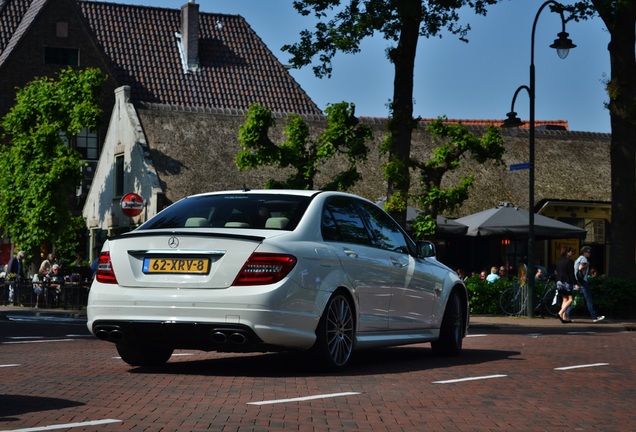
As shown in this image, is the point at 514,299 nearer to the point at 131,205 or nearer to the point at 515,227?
the point at 515,227

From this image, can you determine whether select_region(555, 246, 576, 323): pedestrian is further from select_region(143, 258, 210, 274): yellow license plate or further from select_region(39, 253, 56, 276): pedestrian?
select_region(143, 258, 210, 274): yellow license plate

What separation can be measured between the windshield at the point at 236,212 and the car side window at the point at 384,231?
3.62 feet

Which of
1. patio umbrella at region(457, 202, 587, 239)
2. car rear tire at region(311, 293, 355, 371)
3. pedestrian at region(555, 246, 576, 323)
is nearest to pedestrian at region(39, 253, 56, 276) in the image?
patio umbrella at region(457, 202, 587, 239)

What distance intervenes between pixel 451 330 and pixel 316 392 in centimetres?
427

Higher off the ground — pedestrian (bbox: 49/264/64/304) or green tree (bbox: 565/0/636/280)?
green tree (bbox: 565/0/636/280)

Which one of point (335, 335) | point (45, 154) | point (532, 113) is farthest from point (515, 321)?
point (45, 154)

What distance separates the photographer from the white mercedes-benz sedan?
10.4 m

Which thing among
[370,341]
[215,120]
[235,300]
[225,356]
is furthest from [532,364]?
[215,120]

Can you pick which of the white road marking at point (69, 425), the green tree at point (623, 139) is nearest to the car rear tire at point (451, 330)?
the white road marking at point (69, 425)

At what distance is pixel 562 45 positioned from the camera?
2814 centimetres

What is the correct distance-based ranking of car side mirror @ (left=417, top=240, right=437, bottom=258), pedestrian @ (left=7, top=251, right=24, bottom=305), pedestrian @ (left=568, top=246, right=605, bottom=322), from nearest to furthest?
1. car side mirror @ (left=417, top=240, right=437, bottom=258)
2. pedestrian @ (left=568, top=246, right=605, bottom=322)
3. pedestrian @ (left=7, top=251, right=24, bottom=305)

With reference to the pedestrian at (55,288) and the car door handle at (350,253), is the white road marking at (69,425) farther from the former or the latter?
the pedestrian at (55,288)

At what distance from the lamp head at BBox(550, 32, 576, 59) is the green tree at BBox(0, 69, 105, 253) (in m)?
14.3

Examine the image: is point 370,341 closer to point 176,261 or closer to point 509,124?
point 176,261
